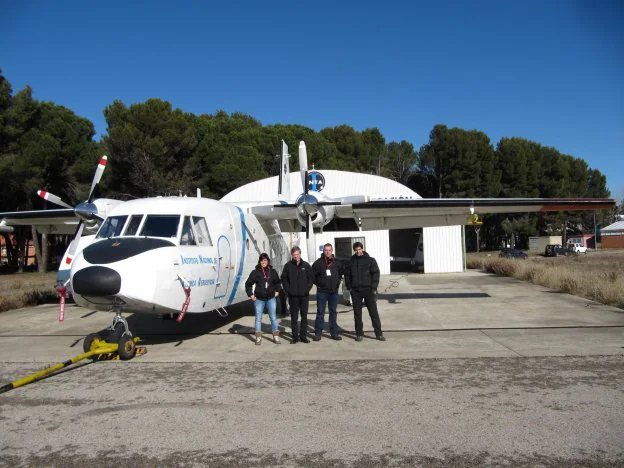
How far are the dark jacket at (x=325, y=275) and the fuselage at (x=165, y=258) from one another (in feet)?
6.33

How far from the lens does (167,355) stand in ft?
27.7

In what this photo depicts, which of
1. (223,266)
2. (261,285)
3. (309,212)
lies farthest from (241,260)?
(309,212)

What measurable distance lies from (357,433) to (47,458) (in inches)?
107

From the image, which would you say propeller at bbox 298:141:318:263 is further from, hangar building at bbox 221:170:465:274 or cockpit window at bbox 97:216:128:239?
hangar building at bbox 221:170:465:274

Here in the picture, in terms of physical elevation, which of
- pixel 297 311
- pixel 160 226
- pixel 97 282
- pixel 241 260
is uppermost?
pixel 160 226

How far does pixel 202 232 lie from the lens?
9367 millimetres

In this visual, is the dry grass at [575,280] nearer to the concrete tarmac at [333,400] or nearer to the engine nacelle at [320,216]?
the concrete tarmac at [333,400]

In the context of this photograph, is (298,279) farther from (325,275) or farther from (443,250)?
A: (443,250)

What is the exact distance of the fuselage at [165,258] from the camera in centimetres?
729

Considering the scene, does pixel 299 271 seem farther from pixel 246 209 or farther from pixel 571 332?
pixel 571 332

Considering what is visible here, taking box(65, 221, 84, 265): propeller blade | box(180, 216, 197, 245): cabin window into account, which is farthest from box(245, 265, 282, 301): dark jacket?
box(65, 221, 84, 265): propeller blade

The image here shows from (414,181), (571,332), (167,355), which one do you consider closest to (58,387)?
(167,355)

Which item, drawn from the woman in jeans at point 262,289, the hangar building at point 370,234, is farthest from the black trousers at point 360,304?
the hangar building at point 370,234

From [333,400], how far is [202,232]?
15.9ft
